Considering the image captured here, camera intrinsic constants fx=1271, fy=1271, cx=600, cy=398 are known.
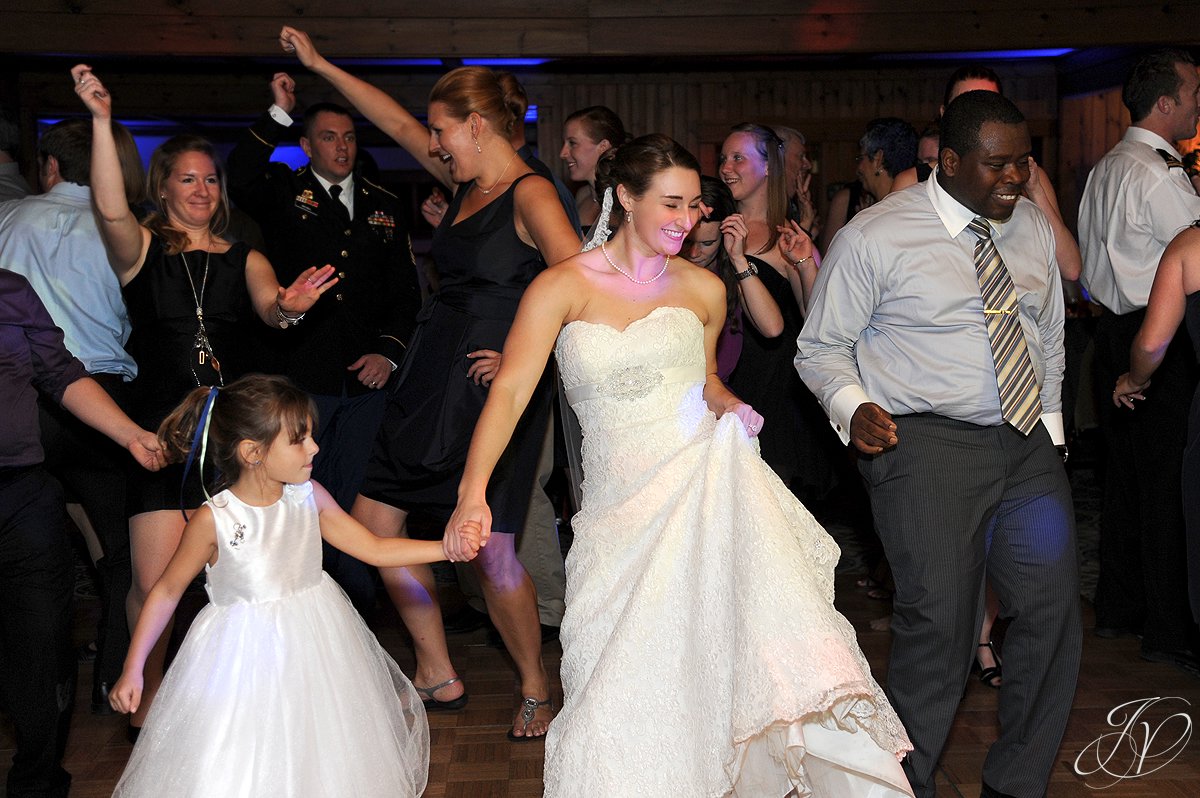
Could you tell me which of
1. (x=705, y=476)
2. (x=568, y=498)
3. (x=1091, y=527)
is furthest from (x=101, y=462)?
(x=1091, y=527)

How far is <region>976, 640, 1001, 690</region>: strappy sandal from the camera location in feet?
14.0

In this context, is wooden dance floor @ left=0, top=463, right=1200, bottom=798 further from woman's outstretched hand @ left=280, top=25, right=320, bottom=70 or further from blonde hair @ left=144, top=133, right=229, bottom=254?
woman's outstretched hand @ left=280, top=25, right=320, bottom=70

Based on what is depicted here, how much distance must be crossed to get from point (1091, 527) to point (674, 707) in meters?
4.75

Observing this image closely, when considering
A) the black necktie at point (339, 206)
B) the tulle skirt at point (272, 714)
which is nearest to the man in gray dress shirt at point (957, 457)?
the tulle skirt at point (272, 714)

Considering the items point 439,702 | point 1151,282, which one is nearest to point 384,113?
point 439,702

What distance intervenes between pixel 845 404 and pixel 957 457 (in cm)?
30

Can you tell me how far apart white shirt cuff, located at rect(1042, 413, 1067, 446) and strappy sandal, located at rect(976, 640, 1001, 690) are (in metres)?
1.26

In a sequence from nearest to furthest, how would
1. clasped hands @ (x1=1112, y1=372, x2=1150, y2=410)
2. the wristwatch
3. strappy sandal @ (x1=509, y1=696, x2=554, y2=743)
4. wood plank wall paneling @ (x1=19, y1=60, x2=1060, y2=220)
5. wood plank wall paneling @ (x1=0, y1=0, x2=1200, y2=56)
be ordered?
→ strappy sandal @ (x1=509, y1=696, x2=554, y2=743), clasped hands @ (x1=1112, y1=372, x2=1150, y2=410), the wristwatch, wood plank wall paneling @ (x1=0, y1=0, x2=1200, y2=56), wood plank wall paneling @ (x1=19, y1=60, x2=1060, y2=220)

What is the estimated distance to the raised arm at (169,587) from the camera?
8.88ft

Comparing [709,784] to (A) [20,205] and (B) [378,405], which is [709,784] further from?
(A) [20,205]

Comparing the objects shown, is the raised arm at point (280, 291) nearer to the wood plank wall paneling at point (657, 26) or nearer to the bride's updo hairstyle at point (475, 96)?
the bride's updo hairstyle at point (475, 96)

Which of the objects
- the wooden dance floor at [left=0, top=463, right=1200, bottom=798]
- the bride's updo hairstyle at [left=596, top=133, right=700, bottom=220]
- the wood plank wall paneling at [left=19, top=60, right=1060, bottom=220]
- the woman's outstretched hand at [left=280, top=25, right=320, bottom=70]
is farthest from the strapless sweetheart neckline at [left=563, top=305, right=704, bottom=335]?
the wood plank wall paneling at [left=19, top=60, right=1060, bottom=220]

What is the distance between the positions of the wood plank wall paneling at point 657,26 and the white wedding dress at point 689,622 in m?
5.52

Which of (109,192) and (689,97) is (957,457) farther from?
(689,97)
